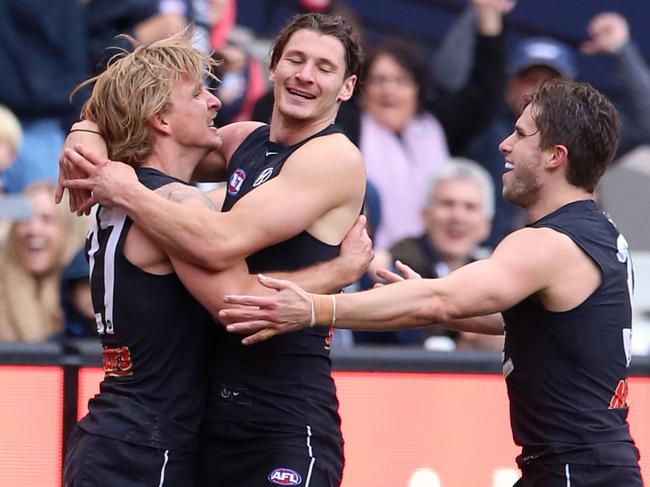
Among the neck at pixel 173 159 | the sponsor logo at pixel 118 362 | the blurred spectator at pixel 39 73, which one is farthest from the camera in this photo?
the blurred spectator at pixel 39 73

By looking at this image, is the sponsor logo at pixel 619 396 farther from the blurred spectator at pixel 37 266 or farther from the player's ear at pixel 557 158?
the blurred spectator at pixel 37 266

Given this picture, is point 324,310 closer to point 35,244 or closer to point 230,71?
point 35,244

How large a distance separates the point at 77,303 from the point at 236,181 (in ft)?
6.55

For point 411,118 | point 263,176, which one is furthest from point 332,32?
point 411,118

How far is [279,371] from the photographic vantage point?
16.1 feet

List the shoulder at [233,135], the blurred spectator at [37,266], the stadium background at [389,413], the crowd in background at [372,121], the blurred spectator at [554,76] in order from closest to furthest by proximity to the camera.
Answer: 1. the shoulder at [233,135]
2. the stadium background at [389,413]
3. the blurred spectator at [37,266]
4. the crowd in background at [372,121]
5. the blurred spectator at [554,76]

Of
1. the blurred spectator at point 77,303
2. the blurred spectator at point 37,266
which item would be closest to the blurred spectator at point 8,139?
the blurred spectator at point 37,266

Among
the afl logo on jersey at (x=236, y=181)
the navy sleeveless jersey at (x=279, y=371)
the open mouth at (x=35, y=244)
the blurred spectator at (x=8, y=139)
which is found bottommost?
the navy sleeveless jersey at (x=279, y=371)

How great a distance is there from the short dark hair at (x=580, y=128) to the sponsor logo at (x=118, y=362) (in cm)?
156

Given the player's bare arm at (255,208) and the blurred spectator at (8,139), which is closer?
the player's bare arm at (255,208)

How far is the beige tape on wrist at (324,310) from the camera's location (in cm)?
462

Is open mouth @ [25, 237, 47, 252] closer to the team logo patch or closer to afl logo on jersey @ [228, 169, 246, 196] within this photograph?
Answer: afl logo on jersey @ [228, 169, 246, 196]

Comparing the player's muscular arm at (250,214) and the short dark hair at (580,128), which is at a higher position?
the short dark hair at (580,128)

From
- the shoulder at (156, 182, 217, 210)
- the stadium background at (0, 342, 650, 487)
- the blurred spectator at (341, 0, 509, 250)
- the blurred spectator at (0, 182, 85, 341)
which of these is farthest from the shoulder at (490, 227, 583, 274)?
the blurred spectator at (341, 0, 509, 250)
